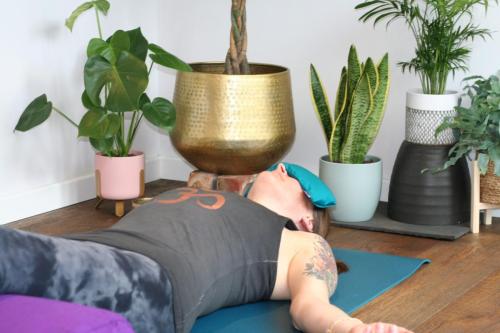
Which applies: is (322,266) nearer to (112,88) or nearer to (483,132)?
(483,132)

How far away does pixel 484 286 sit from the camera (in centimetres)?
266

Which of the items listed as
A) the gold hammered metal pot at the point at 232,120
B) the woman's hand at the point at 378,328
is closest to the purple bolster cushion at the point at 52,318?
the woman's hand at the point at 378,328

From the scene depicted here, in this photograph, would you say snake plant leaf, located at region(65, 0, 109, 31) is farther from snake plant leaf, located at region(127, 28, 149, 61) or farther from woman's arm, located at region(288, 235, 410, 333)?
woman's arm, located at region(288, 235, 410, 333)

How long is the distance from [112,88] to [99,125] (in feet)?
0.53

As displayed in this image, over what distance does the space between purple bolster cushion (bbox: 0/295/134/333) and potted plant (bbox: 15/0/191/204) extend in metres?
1.67

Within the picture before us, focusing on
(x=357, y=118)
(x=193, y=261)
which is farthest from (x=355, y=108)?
(x=193, y=261)

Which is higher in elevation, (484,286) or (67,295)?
(67,295)

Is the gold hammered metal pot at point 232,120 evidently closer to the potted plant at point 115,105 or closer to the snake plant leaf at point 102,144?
the potted plant at point 115,105

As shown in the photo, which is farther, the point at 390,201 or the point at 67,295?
the point at 390,201

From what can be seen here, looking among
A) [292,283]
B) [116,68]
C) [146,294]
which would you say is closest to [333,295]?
[292,283]

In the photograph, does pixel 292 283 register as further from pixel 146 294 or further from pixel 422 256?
pixel 422 256

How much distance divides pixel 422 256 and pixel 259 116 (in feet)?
2.82

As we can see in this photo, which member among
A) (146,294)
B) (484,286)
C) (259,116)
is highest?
(259,116)

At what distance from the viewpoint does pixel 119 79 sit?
3203 mm
